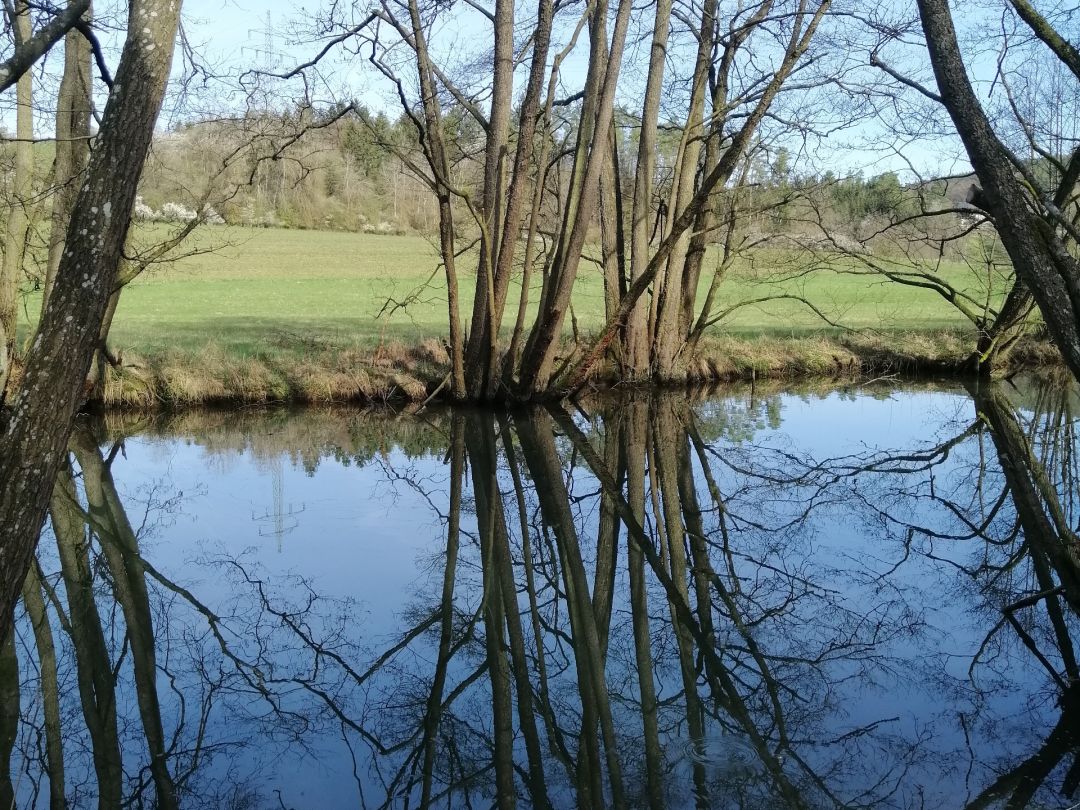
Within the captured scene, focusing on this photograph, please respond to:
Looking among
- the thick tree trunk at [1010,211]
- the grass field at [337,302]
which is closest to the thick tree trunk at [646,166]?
the grass field at [337,302]

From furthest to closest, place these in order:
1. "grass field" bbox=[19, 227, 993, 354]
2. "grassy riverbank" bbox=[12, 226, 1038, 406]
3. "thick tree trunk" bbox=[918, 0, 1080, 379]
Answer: "grass field" bbox=[19, 227, 993, 354] → "grassy riverbank" bbox=[12, 226, 1038, 406] → "thick tree trunk" bbox=[918, 0, 1080, 379]

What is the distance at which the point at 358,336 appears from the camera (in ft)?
73.4

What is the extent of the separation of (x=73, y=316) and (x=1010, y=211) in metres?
5.93

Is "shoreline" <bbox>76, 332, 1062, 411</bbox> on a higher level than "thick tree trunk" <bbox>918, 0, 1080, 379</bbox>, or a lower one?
lower

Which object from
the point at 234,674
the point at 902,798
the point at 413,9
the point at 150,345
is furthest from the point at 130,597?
the point at 150,345

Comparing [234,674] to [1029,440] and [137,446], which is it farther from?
[1029,440]

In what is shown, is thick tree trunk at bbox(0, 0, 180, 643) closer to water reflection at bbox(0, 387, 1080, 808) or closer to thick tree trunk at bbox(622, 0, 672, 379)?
water reflection at bbox(0, 387, 1080, 808)

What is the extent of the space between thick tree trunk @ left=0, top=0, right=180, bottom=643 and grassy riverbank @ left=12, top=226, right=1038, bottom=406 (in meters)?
8.49

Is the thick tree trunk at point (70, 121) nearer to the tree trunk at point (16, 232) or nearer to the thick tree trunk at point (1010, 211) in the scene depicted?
the tree trunk at point (16, 232)

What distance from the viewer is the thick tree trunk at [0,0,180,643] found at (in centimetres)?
477

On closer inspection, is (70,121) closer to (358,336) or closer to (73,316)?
(358,336)

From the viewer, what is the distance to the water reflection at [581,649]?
15.5 feet

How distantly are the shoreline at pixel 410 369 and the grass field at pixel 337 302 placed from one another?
46.0 inches

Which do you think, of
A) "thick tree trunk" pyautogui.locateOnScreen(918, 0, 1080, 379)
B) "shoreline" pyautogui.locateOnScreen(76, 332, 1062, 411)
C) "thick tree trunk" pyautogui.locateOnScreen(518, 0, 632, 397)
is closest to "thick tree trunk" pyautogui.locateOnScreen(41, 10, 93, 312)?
"shoreline" pyautogui.locateOnScreen(76, 332, 1062, 411)
